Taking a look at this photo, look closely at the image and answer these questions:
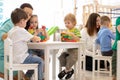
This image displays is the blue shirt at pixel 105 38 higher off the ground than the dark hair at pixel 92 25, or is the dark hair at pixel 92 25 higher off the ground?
the dark hair at pixel 92 25

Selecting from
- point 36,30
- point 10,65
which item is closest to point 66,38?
point 36,30

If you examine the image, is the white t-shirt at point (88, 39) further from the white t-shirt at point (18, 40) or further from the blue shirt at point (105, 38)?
the white t-shirt at point (18, 40)

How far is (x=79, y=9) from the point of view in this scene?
23.4 ft

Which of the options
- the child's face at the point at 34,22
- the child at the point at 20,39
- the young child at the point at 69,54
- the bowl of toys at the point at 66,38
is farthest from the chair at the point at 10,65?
the young child at the point at 69,54

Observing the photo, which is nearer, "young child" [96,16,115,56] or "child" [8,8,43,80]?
"child" [8,8,43,80]

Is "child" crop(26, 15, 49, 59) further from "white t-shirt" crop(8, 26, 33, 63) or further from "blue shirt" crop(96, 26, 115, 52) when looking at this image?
"blue shirt" crop(96, 26, 115, 52)

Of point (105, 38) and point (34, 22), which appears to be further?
point (105, 38)

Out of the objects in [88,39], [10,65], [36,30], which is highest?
[36,30]

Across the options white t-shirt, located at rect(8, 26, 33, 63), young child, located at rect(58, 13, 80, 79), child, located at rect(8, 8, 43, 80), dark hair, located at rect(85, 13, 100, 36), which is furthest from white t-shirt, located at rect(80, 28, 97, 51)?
white t-shirt, located at rect(8, 26, 33, 63)

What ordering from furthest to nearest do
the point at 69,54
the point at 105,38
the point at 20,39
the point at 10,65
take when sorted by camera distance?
1. the point at 105,38
2. the point at 69,54
3. the point at 20,39
4. the point at 10,65

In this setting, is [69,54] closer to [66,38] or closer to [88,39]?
[66,38]

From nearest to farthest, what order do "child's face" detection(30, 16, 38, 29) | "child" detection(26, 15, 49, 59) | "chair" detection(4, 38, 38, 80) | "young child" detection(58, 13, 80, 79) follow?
"chair" detection(4, 38, 38, 80)
"child" detection(26, 15, 49, 59)
"child's face" detection(30, 16, 38, 29)
"young child" detection(58, 13, 80, 79)

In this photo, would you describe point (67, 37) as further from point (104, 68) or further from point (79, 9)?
point (79, 9)

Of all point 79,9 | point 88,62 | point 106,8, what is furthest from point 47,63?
point 79,9
